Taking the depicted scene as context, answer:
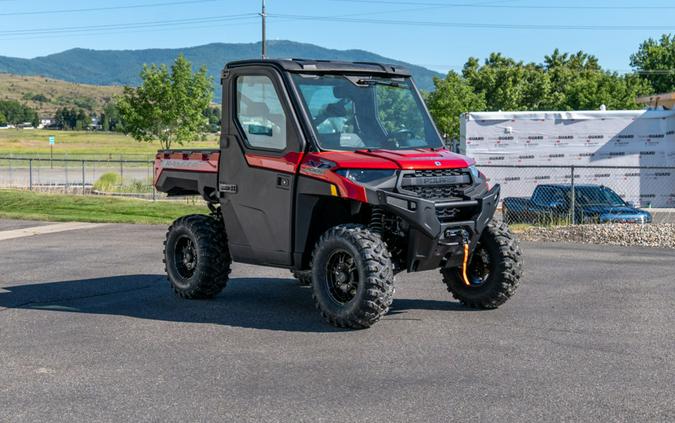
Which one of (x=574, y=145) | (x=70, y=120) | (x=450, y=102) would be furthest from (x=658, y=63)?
(x=70, y=120)

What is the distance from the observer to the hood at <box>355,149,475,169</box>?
861cm

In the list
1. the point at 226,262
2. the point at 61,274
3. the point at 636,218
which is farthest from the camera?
the point at 636,218

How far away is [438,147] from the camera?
9656 millimetres

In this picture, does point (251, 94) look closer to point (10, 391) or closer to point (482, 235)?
point (482, 235)

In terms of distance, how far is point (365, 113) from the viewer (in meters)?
9.55

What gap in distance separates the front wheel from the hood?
897mm

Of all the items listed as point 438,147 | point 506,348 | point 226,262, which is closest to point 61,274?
point 226,262

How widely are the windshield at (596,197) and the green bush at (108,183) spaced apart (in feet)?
70.2

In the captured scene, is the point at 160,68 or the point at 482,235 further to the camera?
the point at 160,68

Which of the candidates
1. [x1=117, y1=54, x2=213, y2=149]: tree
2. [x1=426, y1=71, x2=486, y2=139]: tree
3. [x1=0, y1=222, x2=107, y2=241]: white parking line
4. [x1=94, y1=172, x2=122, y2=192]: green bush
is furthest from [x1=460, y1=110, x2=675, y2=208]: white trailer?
[x1=426, y1=71, x2=486, y2=139]: tree

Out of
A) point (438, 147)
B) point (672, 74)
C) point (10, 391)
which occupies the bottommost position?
point (10, 391)

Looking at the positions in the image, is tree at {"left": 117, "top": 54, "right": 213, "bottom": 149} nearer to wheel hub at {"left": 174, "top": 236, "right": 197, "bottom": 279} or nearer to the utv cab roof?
wheel hub at {"left": 174, "top": 236, "right": 197, "bottom": 279}

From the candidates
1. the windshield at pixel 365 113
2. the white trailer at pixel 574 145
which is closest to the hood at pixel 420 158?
the windshield at pixel 365 113

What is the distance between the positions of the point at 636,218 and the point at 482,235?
39.4ft
